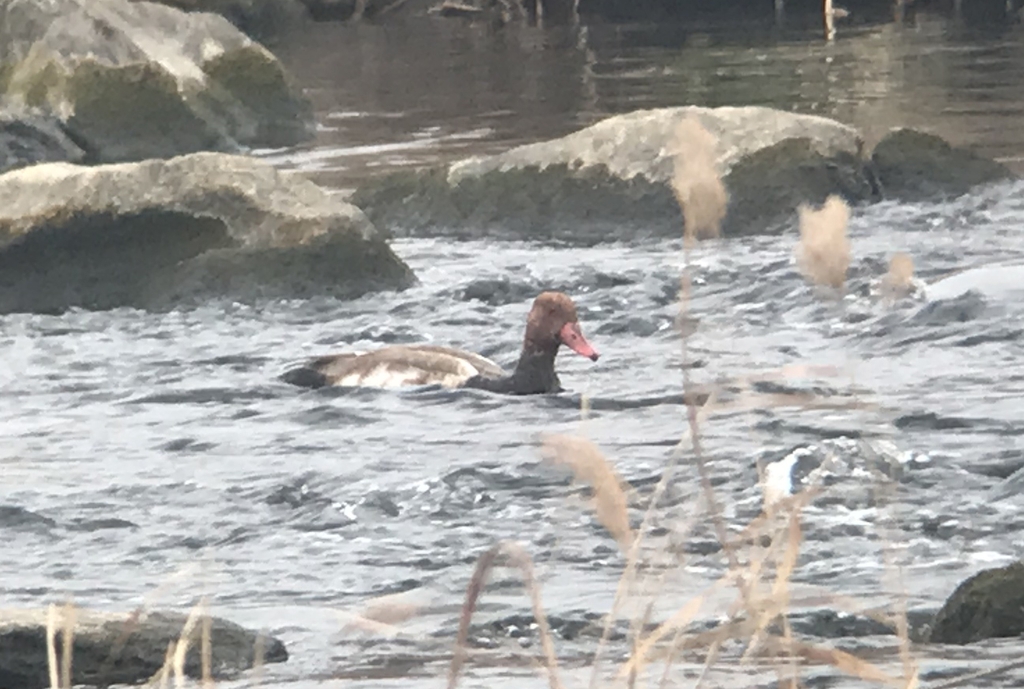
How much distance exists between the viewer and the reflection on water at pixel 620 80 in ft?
59.2

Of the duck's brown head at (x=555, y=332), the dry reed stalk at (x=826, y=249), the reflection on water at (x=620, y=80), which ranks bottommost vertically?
the reflection on water at (x=620, y=80)

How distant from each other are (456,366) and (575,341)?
0.50 meters

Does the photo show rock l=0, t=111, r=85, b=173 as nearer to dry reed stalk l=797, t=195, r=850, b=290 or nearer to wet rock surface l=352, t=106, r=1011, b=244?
wet rock surface l=352, t=106, r=1011, b=244

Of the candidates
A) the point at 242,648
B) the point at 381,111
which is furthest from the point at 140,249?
the point at 381,111

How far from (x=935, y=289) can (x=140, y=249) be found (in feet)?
13.1

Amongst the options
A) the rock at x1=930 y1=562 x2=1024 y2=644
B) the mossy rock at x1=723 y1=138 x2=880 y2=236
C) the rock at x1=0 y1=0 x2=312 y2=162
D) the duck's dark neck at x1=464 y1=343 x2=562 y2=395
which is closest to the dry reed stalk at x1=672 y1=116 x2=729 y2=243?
the rock at x1=930 y1=562 x2=1024 y2=644

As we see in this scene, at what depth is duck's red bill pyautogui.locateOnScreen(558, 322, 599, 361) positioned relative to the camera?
899 centimetres

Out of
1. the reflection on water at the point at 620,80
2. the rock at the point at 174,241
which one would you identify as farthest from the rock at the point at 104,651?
the reflection on water at the point at 620,80

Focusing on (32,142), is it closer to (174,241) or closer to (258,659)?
(174,241)

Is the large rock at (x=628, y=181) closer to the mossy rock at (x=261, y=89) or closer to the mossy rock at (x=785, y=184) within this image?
the mossy rock at (x=785, y=184)

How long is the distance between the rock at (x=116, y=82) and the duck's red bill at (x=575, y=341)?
9.80 meters

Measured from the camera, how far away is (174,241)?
1130cm

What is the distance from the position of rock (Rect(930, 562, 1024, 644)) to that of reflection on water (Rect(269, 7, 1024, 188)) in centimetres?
1002

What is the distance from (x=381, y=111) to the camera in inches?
848
